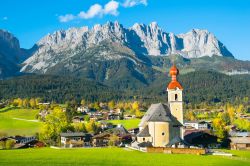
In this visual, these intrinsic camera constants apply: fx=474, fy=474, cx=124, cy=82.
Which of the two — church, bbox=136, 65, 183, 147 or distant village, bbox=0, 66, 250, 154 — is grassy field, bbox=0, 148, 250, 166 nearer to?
distant village, bbox=0, 66, 250, 154

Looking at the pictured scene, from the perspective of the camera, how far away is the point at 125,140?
4631 inches

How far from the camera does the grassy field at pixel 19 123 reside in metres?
151

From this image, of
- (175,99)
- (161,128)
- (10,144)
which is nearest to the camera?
(161,128)

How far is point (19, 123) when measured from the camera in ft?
548

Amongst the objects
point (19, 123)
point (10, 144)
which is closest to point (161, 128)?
point (10, 144)

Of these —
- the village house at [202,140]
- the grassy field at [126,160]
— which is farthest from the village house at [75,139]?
the grassy field at [126,160]

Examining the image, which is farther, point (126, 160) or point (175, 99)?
point (175, 99)

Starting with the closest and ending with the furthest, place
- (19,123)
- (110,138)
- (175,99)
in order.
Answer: (175,99) → (110,138) → (19,123)

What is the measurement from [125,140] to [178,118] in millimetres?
23304

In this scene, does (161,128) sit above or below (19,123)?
above

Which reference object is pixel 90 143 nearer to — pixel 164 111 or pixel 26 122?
pixel 164 111

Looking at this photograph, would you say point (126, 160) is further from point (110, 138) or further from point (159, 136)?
point (110, 138)

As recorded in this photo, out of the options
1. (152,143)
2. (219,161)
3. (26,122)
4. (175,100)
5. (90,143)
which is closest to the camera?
(219,161)

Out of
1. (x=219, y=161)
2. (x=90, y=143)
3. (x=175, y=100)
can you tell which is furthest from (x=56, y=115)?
(x=219, y=161)
